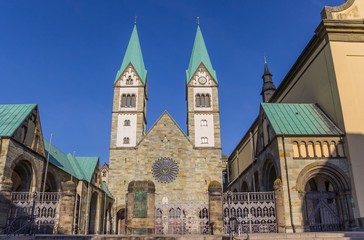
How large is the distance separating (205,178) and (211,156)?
9.46 feet

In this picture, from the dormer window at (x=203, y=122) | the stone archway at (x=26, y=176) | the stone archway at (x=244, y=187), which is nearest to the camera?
the stone archway at (x=26, y=176)

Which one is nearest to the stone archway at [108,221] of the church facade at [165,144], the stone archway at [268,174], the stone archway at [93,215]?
the church facade at [165,144]

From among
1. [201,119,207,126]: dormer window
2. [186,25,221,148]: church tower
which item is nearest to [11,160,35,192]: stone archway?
[186,25,221,148]: church tower

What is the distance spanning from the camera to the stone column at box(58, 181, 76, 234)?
15676 mm

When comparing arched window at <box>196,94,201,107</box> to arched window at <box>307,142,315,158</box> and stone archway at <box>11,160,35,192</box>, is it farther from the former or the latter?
stone archway at <box>11,160,35,192</box>

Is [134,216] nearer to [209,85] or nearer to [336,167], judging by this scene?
[336,167]

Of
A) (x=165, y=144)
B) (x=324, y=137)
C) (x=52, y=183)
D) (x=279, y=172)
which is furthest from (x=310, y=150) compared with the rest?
(x=165, y=144)

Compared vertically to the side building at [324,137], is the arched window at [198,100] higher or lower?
Result: higher

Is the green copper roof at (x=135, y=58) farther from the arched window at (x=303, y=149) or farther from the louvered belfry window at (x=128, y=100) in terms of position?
the arched window at (x=303, y=149)

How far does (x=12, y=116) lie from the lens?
2019 centimetres

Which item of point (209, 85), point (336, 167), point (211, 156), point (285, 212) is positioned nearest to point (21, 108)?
point (285, 212)

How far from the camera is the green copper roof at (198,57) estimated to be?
46531mm

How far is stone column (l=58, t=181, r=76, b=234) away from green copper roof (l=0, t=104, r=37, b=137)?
4803 millimetres

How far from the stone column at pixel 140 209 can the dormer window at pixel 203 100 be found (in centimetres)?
2860
